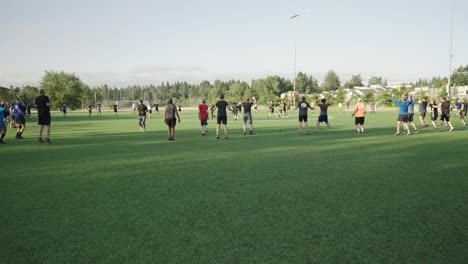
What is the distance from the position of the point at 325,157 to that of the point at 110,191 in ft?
20.4

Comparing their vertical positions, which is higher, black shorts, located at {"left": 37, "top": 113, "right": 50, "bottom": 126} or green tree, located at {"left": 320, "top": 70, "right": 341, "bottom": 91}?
green tree, located at {"left": 320, "top": 70, "right": 341, "bottom": 91}

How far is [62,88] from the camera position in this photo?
79688 millimetres

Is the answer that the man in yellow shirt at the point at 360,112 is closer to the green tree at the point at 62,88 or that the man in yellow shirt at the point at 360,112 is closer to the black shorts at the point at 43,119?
the black shorts at the point at 43,119

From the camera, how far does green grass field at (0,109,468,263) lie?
365 cm

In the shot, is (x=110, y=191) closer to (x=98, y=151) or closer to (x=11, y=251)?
(x=11, y=251)

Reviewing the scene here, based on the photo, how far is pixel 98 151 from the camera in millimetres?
11992

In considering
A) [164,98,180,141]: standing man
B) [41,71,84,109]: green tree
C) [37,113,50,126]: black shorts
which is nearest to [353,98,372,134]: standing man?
[164,98,180,141]: standing man

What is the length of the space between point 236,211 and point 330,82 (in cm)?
16717

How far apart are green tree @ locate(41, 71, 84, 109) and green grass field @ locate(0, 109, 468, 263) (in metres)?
77.2

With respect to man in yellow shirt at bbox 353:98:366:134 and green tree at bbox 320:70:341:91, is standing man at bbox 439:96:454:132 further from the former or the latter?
green tree at bbox 320:70:341:91

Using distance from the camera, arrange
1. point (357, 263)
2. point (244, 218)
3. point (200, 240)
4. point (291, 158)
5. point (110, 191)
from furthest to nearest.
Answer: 1. point (291, 158)
2. point (110, 191)
3. point (244, 218)
4. point (200, 240)
5. point (357, 263)

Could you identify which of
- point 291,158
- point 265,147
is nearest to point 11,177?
point 291,158

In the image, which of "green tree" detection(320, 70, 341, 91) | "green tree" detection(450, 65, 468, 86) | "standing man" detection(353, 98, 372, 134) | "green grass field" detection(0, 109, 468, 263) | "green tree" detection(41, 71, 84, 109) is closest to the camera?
"green grass field" detection(0, 109, 468, 263)

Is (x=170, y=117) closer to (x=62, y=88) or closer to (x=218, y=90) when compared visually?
(x=62, y=88)
